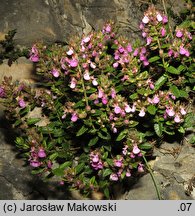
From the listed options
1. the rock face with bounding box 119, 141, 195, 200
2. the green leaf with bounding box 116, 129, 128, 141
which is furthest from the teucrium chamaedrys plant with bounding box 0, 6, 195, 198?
the rock face with bounding box 119, 141, 195, 200

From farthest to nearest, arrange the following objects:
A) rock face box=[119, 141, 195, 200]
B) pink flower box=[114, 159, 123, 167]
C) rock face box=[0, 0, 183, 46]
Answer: rock face box=[0, 0, 183, 46]
rock face box=[119, 141, 195, 200]
pink flower box=[114, 159, 123, 167]

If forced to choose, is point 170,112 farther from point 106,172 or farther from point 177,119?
point 106,172

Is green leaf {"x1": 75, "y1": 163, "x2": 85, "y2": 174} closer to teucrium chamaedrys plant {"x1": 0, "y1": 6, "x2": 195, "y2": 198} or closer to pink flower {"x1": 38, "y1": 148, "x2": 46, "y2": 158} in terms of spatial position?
teucrium chamaedrys plant {"x1": 0, "y1": 6, "x2": 195, "y2": 198}

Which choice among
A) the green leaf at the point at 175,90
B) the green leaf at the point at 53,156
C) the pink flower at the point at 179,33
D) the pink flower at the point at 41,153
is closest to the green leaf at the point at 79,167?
the green leaf at the point at 53,156

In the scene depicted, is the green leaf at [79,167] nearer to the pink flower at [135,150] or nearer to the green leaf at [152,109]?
the pink flower at [135,150]

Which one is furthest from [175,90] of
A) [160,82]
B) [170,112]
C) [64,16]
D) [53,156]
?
[64,16]

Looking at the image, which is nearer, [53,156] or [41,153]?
[41,153]
